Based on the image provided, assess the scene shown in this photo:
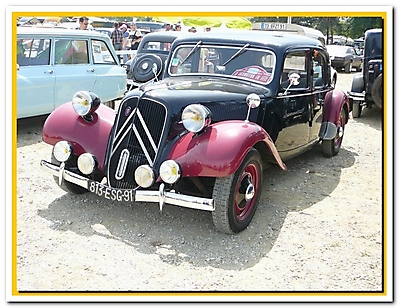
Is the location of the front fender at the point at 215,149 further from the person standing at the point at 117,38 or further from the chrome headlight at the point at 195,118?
the person standing at the point at 117,38

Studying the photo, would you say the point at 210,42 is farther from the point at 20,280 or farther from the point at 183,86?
the point at 20,280

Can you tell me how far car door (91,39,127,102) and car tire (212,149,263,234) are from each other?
4.45m

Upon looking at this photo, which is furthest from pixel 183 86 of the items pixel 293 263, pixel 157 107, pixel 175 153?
pixel 293 263

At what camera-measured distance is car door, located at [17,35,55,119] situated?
677cm

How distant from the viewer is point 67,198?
4.61m

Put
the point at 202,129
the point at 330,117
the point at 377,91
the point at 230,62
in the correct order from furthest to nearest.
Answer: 1. the point at 377,91
2. the point at 330,117
3. the point at 230,62
4. the point at 202,129

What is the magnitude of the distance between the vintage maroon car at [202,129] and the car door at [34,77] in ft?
8.02

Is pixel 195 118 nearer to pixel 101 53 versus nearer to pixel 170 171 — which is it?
pixel 170 171

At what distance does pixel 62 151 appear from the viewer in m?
4.17

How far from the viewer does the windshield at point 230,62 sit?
15.8 ft

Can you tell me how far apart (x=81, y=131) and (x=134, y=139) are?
2.09ft

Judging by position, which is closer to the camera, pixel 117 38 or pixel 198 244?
pixel 198 244

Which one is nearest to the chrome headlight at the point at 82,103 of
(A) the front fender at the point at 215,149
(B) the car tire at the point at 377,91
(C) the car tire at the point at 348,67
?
(A) the front fender at the point at 215,149

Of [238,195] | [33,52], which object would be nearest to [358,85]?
[33,52]
